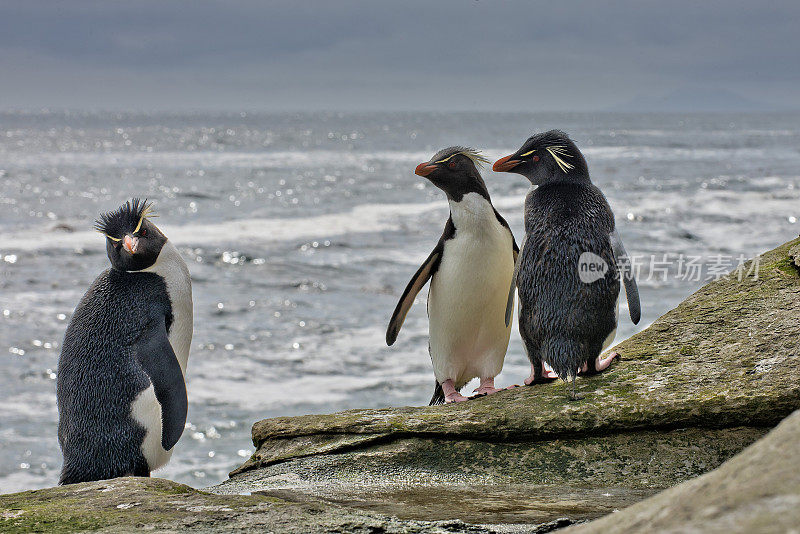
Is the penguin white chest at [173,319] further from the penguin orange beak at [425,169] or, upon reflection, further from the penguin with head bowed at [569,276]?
the penguin with head bowed at [569,276]

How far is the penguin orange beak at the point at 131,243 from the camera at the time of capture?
13.4ft

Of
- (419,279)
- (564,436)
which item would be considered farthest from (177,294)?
(564,436)

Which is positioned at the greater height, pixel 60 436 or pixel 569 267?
pixel 569 267

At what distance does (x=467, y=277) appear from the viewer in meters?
4.57

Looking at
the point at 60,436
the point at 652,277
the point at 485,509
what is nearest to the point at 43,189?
the point at 652,277

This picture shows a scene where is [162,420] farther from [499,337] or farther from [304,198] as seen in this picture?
[304,198]

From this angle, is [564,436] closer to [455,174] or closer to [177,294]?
[455,174]

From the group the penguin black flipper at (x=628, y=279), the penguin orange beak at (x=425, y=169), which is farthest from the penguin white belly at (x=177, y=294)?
the penguin black flipper at (x=628, y=279)

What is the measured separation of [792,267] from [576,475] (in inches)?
75.4

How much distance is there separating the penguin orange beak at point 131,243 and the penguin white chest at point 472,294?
1705mm

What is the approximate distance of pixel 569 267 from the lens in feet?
12.0

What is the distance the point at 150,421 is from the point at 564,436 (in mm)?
1964

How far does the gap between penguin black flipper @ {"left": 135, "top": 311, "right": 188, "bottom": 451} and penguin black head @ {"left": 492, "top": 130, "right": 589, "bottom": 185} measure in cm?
189

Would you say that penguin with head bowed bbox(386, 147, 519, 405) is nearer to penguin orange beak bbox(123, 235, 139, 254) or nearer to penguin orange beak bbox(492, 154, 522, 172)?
penguin orange beak bbox(492, 154, 522, 172)
